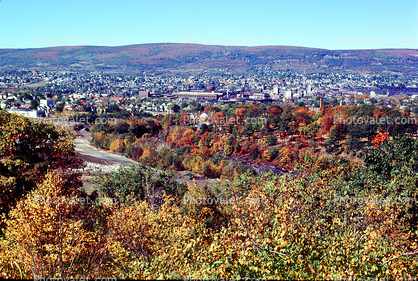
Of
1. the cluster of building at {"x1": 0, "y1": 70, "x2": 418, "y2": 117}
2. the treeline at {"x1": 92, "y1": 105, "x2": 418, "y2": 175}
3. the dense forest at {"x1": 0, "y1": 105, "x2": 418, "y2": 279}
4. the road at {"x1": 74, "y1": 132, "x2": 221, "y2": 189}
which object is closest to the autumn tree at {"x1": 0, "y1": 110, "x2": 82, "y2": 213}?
the dense forest at {"x1": 0, "y1": 105, "x2": 418, "y2": 279}

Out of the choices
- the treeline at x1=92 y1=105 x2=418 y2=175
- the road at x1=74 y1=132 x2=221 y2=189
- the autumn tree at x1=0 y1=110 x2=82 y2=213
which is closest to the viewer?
the autumn tree at x1=0 y1=110 x2=82 y2=213

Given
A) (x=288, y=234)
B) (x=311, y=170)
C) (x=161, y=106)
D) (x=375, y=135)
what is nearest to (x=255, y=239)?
(x=288, y=234)

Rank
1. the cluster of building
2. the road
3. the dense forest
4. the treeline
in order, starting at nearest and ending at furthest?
the dense forest → the road → the treeline → the cluster of building

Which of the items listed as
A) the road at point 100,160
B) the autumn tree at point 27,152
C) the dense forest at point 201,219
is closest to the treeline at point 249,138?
the road at point 100,160

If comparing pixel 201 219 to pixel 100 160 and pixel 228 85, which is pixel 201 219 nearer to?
→ pixel 100 160

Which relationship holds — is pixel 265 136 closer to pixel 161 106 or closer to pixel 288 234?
pixel 288 234

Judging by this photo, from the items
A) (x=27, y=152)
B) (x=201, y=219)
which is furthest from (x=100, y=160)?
(x=201, y=219)

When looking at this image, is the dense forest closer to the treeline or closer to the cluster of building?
the treeline

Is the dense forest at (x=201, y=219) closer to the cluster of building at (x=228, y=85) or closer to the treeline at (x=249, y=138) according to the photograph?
the treeline at (x=249, y=138)
